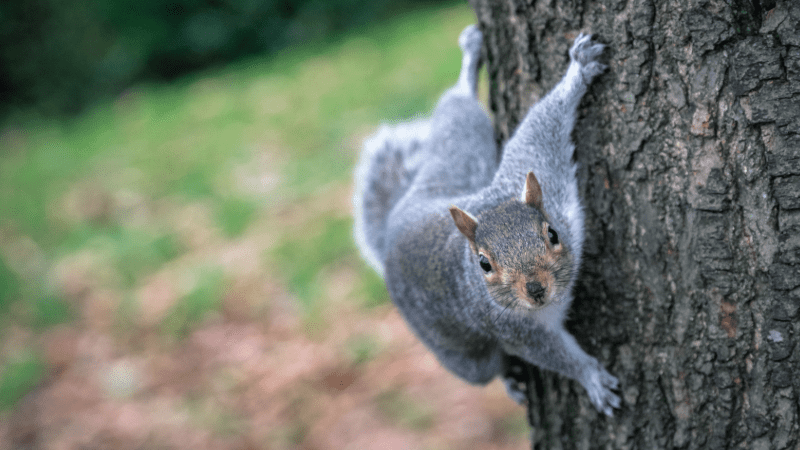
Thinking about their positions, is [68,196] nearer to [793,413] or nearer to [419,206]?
[419,206]

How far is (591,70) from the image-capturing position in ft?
5.13

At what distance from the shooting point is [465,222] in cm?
163

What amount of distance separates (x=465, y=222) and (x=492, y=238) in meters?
0.08

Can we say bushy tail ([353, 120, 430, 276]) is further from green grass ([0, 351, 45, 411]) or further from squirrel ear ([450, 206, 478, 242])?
green grass ([0, 351, 45, 411])

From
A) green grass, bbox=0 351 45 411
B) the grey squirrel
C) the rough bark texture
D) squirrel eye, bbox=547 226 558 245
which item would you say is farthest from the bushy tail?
green grass, bbox=0 351 45 411

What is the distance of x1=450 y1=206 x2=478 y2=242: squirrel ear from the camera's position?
1.61m

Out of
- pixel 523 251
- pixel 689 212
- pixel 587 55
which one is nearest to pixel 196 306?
pixel 523 251

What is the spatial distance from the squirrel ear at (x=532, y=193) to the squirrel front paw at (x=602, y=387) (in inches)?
18.6

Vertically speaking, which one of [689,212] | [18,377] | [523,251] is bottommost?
[689,212]

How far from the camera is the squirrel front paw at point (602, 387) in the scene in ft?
5.42

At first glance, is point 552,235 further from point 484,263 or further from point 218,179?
point 218,179

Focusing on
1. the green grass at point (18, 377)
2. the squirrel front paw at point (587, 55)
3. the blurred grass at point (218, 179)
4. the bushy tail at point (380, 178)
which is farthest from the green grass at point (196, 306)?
the squirrel front paw at point (587, 55)

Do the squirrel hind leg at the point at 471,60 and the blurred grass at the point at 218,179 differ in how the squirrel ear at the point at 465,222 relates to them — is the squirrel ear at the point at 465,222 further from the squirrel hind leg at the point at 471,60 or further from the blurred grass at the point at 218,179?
the blurred grass at the point at 218,179

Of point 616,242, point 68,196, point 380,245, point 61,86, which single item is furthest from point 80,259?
point 61,86
